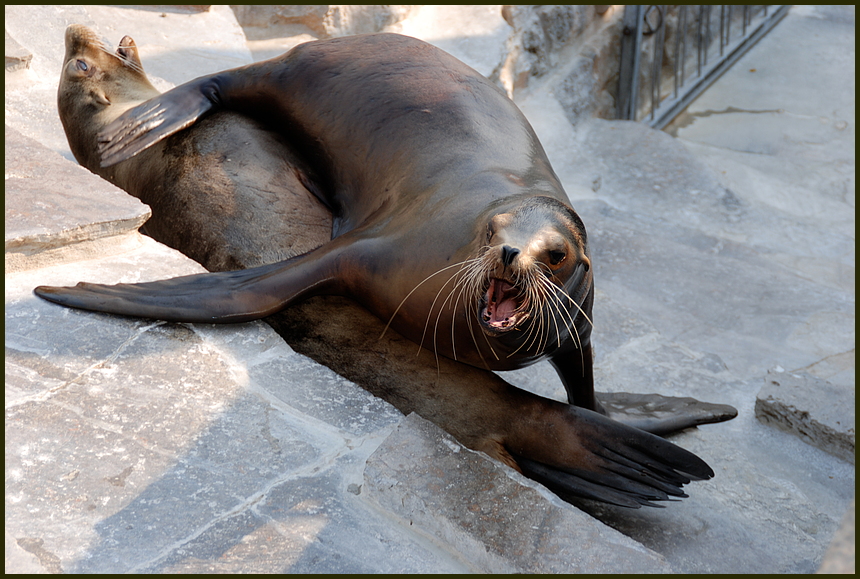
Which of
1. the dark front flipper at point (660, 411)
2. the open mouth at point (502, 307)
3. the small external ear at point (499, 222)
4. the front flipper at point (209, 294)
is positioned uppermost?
the small external ear at point (499, 222)

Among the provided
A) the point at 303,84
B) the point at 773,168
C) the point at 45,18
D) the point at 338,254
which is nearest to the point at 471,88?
the point at 303,84

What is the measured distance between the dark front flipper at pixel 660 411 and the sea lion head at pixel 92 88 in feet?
8.67

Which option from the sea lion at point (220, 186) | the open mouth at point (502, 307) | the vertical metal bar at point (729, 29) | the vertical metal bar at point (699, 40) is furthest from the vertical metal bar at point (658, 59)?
the open mouth at point (502, 307)

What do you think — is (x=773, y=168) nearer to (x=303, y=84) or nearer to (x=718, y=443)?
(x=718, y=443)

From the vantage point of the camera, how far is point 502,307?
2.38m

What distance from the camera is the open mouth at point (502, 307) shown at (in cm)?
233

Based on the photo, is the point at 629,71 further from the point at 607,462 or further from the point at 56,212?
the point at 56,212

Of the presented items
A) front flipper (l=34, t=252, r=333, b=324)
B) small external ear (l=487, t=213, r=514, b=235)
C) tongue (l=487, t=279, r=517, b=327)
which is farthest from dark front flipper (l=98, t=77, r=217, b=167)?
tongue (l=487, t=279, r=517, b=327)

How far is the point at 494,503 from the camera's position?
2.22m

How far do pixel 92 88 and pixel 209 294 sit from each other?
75.6 inches

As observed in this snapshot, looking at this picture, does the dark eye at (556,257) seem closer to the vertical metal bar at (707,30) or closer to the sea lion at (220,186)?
the sea lion at (220,186)

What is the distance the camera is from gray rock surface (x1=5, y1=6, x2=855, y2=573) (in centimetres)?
202

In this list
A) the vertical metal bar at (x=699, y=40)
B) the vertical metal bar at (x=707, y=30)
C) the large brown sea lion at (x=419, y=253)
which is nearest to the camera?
the large brown sea lion at (x=419, y=253)

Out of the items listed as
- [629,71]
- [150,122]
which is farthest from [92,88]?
[629,71]
